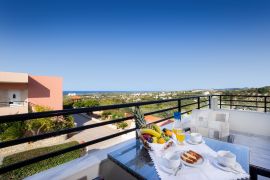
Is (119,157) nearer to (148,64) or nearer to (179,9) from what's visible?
(179,9)

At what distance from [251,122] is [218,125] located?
3.62ft

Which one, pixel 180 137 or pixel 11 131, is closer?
pixel 180 137

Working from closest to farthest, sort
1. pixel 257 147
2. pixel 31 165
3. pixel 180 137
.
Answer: pixel 180 137, pixel 257 147, pixel 31 165

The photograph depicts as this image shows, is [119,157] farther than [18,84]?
No

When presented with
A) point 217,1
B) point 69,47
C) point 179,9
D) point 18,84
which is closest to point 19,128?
point 18,84

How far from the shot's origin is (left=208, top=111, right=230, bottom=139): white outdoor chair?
2.47 metres


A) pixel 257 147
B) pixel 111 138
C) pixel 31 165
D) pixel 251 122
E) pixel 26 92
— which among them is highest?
pixel 26 92

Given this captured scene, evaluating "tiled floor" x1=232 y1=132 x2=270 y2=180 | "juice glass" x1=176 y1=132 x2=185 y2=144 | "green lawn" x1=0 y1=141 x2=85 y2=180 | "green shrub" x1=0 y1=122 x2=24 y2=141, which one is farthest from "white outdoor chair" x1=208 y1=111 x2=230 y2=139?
"green shrub" x1=0 y1=122 x2=24 y2=141

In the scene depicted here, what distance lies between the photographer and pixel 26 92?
11.6 metres

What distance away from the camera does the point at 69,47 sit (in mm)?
25359

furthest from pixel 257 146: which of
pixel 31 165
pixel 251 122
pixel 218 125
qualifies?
pixel 31 165

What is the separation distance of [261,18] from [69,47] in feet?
79.6

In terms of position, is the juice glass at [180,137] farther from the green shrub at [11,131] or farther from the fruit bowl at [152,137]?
the green shrub at [11,131]

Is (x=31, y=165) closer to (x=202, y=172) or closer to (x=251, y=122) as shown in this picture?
(x=251, y=122)
